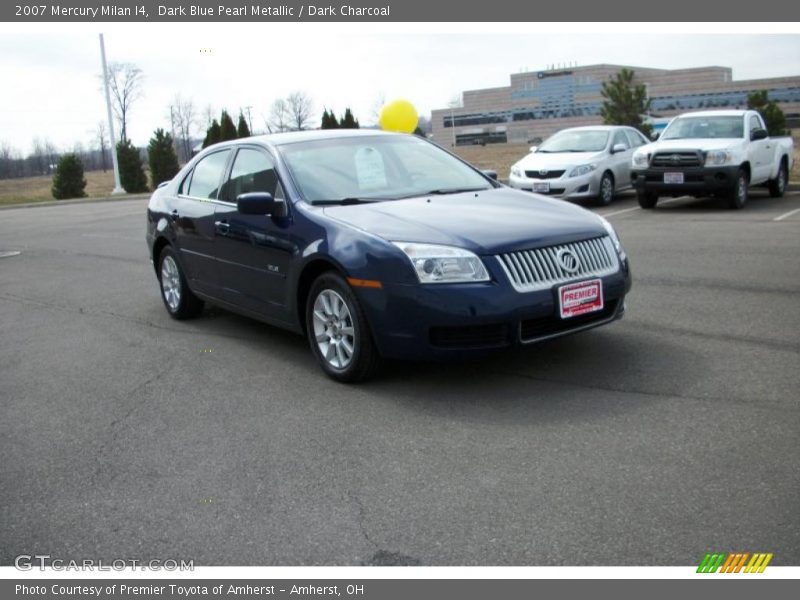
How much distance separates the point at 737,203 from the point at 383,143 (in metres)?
9.85

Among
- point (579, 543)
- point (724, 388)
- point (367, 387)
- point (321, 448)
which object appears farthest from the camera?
point (367, 387)

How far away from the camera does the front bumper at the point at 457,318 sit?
4.99 meters

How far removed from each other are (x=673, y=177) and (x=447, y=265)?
10.9 m

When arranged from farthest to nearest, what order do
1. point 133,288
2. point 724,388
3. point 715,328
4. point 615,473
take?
point 133,288, point 715,328, point 724,388, point 615,473

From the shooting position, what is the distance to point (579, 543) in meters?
3.29

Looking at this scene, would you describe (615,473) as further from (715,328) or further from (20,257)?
(20,257)

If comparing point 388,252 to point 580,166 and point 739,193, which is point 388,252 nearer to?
point 739,193

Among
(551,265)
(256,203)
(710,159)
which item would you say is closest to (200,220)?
(256,203)

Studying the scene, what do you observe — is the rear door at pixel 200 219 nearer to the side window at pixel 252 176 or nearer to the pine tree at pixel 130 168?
the side window at pixel 252 176

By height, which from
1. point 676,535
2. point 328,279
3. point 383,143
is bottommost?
point 676,535

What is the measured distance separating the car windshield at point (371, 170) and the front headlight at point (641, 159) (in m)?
9.29

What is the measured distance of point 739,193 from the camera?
577 inches

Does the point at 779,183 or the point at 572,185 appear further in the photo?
the point at 779,183

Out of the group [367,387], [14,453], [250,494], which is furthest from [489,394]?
[14,453]
